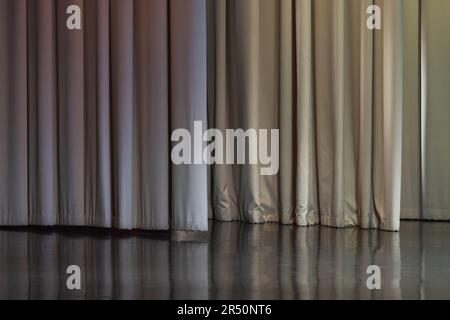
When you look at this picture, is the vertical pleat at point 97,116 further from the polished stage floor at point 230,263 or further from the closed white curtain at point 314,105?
the closed white curtain at point 314,105

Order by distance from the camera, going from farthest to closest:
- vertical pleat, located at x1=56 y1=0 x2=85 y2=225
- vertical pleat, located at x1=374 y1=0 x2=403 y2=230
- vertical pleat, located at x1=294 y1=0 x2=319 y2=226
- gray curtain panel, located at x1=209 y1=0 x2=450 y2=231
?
vertical pleat, located at x1=294 y1=0 x2=319 y2=226 → gray curtain panel, located at x1=209 y1=0 x2=450 y2=231 → vertical pleat, located at x1=374 y1=0 x2=403 y2=230 → vertical pleat, located at x1=56 y1=0 x2=85 y2=225

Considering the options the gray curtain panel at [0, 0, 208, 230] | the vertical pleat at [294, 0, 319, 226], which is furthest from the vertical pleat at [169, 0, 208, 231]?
the vertical pleat at [294, 0, 319, 226]

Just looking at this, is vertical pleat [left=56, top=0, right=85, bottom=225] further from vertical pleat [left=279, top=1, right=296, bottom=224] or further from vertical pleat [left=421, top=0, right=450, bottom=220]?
vertical pleat [left=421, top=0, right=450, bottom=220]

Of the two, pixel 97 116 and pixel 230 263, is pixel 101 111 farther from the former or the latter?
pixel 230 263

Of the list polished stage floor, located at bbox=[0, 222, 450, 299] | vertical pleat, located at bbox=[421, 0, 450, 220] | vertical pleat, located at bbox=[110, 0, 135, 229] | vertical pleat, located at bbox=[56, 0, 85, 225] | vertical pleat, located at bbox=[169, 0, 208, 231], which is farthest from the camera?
vertical pleat, located at bbox=[421, 0, 450, 220]

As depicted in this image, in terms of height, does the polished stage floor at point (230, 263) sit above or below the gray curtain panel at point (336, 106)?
below

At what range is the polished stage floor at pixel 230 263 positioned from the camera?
2.72 metres

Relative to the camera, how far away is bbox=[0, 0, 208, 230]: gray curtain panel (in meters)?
4.04

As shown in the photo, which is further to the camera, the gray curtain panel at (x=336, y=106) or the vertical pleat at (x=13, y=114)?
the gray curtain panel at (x=336, y=106)

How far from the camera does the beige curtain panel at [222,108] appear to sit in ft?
13.5

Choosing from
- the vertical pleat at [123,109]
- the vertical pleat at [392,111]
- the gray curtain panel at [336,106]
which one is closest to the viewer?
the vertical pleat at [123,109]

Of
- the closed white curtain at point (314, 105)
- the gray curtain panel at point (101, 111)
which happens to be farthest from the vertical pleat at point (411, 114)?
the gray curtain panel at point (101, 111)

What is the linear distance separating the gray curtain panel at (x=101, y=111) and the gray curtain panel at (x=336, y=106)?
36.2 inches

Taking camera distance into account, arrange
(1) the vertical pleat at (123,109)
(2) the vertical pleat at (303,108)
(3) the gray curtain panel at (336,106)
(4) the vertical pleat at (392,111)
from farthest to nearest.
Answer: (2) the vertical pleat at (303,108) → (3) the gray curtain panel at (336,106) → (4) the vertical pleat at (392,111) → (1) the vertical pleat at (123,109)
